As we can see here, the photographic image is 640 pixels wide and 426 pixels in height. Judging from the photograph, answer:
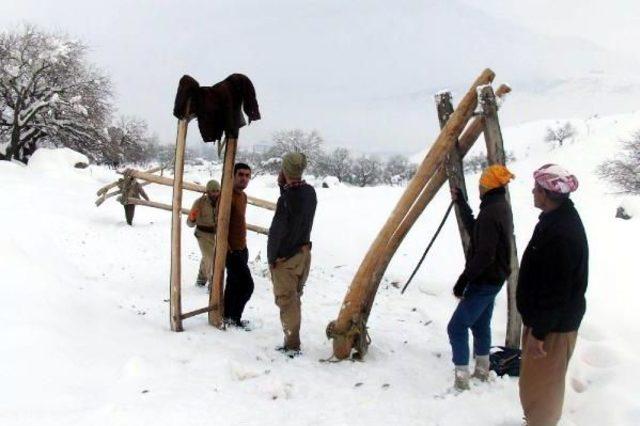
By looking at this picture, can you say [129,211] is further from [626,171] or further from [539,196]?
[626,171]

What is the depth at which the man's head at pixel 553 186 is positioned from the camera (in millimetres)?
3197

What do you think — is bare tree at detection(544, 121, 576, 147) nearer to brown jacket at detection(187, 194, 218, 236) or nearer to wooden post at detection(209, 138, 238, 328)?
brown jacket at detection(187, 194, 218, 236)

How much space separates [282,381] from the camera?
13.8 ft

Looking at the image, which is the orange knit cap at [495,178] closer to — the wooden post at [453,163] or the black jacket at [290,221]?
the wooden post at [453,163]

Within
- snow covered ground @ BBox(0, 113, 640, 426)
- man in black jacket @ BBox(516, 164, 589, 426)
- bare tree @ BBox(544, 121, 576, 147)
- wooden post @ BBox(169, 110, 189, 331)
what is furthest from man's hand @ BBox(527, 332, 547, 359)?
bare tree @ BBox(544, 121, 576, 147)

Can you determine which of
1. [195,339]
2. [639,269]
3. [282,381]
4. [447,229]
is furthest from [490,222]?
[447,229]

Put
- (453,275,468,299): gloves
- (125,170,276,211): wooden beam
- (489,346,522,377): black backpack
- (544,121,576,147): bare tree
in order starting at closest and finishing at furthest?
(453,275,468,299): gloves
(489,346,522,377): black backpack
(125,170,276,211): wooden beam
(544,121,576,147): bare tree

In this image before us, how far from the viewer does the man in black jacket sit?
314cm

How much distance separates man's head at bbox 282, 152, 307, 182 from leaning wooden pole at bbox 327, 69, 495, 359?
3.36ft

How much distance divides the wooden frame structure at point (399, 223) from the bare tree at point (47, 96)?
101ft

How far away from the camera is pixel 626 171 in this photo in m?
29.5

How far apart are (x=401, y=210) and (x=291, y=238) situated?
110 centimetres

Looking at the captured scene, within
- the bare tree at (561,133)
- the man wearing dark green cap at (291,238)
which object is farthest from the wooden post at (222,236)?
the bare tree at (561,133)

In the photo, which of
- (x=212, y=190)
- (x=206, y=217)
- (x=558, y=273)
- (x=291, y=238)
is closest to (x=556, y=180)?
(x=558, y=273)
